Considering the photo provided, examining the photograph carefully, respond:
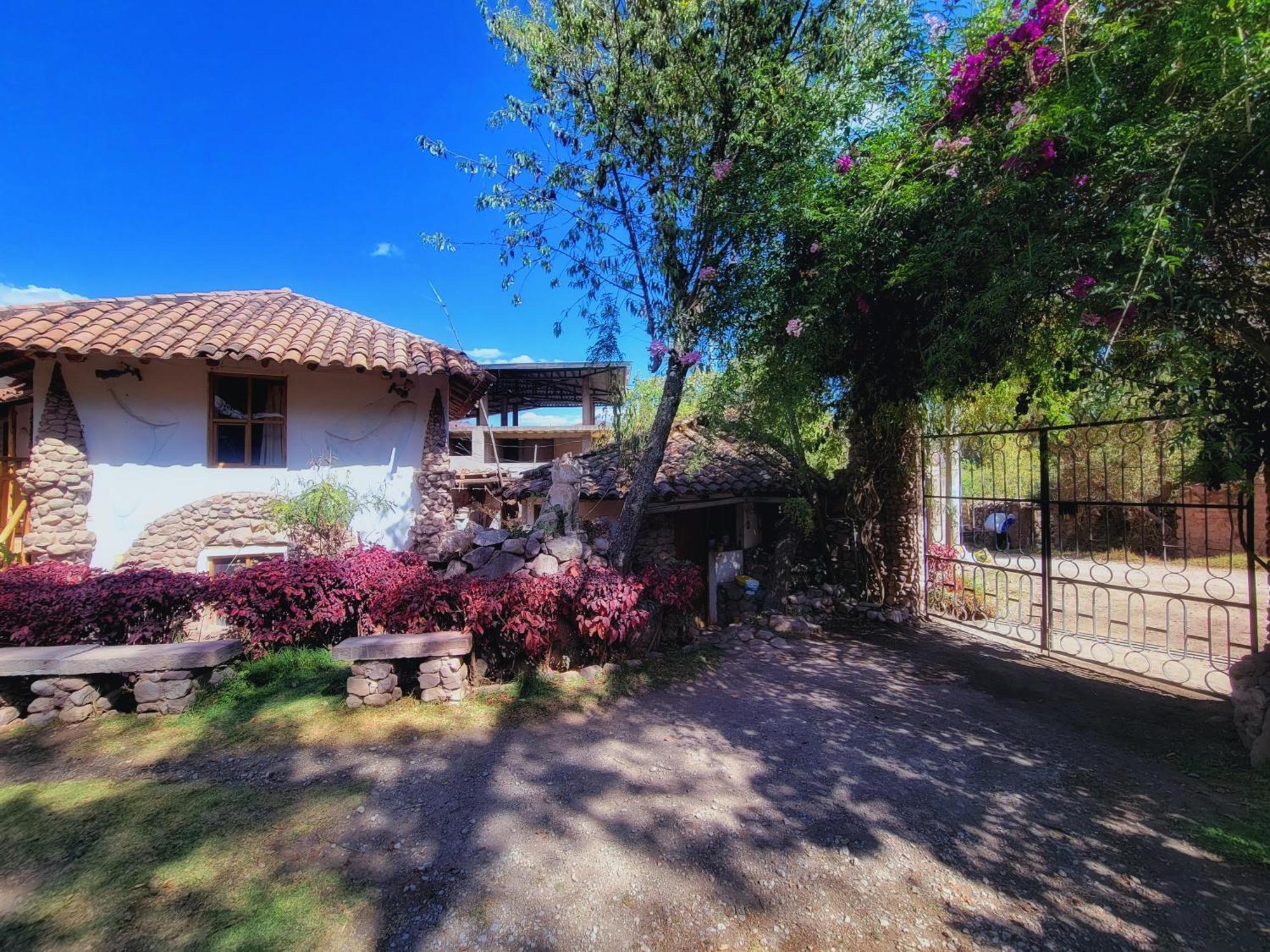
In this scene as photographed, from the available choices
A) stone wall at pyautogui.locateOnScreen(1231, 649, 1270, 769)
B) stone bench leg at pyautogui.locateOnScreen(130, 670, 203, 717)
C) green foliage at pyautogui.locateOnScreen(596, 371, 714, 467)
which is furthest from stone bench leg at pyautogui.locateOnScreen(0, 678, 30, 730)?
stone wall at pyautogui.locateOnScreen(1231, 649, 1270, 769)

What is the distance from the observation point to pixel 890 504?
7.90 meters

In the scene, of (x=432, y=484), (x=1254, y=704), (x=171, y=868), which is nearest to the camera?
(x=171, y=868)

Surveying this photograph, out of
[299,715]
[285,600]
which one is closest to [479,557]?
[285,600]

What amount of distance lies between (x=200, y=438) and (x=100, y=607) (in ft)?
11.3

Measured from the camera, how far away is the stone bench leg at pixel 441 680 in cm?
475

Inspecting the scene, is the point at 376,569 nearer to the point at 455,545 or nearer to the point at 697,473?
the point at 455,545

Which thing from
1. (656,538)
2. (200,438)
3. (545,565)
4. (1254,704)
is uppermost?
(200,438)

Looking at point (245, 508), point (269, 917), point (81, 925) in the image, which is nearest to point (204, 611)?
point (245, 508)

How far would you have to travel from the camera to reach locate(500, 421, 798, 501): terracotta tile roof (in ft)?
30.3

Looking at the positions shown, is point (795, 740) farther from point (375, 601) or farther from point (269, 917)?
point (375, 601)

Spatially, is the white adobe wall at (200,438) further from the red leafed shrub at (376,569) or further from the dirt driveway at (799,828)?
the dirt driveway at (799,828)

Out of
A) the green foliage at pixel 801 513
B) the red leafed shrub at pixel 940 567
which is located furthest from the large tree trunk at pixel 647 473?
the red leafed shrub at pixel 940 567

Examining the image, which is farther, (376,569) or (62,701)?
(376,569)

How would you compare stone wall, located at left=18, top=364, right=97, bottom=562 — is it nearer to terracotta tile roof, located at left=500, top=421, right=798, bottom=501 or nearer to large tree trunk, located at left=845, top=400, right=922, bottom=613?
terracotta tile roof, located at left=500, top=421, right=798, bottom=501
